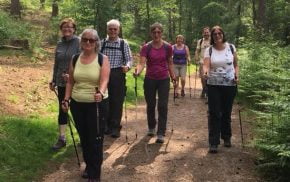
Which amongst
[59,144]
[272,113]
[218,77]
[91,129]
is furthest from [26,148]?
[272,113]

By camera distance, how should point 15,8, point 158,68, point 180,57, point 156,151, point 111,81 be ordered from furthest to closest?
point 15,8, point 180,57, point 111,81, point 158,68, point 156,151

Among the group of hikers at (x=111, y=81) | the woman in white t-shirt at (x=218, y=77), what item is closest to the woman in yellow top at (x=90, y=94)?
the group of hikers at (x=111, y=81)

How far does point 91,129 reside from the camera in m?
6.45

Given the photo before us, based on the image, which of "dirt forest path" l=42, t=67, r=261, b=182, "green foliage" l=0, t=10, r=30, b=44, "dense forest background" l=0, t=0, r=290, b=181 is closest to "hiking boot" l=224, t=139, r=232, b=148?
"dirt forest path" l=42, t=67, r=261, b=182

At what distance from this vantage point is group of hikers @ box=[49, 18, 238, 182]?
6406 millimetres

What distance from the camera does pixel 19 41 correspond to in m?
18.1

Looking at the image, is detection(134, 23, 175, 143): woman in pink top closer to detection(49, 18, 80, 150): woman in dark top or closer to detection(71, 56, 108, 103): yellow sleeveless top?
detection(49, 18, 80, 150): woman in dark top

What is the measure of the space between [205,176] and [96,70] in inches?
100

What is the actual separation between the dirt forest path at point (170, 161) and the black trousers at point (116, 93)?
1.42 ft

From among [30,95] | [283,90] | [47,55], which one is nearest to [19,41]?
[47,55]

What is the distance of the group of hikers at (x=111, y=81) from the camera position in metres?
6.41

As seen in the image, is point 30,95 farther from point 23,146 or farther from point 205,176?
point 205,176

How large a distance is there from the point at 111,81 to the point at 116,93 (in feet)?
0.95

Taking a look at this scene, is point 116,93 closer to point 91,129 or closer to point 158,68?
point 158,68
